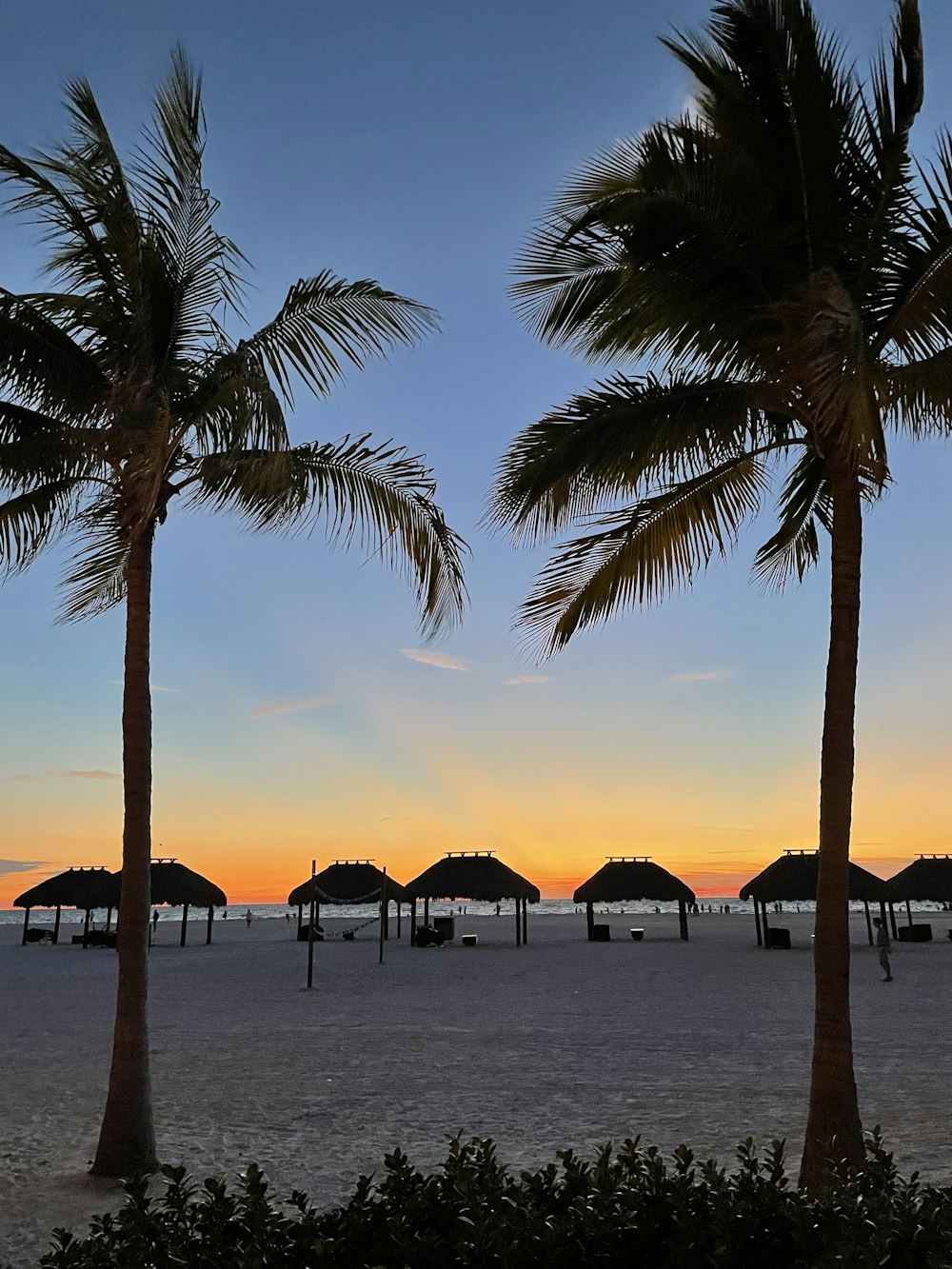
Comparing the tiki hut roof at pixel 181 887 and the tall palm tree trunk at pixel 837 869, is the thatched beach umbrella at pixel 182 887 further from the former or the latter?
the tall palm tree trunk at pixel 837 869

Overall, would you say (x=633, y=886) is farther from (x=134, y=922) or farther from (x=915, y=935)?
(x=134, y=922)

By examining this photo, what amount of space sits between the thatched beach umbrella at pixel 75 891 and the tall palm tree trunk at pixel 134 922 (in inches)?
1220

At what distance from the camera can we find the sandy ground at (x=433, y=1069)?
7.99m

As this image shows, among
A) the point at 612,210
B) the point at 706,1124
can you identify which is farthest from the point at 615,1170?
the point at 612,210

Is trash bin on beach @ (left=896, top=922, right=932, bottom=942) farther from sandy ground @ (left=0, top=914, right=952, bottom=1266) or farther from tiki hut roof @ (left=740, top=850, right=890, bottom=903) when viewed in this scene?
sandy ground @ (left=0, top=914, right=952, bottom=1266)

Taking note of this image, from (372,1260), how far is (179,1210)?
735 millimetres

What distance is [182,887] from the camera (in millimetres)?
35188

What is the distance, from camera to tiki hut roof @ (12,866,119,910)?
36.8 meters

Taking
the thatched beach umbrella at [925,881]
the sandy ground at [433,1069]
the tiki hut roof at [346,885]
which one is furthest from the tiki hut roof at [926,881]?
the tiki hut roof at [346,885]

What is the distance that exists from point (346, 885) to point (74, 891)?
31.7 ft

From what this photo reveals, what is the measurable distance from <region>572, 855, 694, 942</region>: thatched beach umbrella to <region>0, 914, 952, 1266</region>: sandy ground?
40.4 ft

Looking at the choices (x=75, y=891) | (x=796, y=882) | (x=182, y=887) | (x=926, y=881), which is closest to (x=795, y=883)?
(x=796, y=882)

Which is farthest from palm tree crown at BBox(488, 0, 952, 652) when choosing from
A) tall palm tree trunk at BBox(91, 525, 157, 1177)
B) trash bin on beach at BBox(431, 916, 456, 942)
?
trash bin on beach at BBox(431, 916, 456, 942)

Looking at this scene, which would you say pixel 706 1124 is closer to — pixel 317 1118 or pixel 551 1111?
pixel 551 1111
